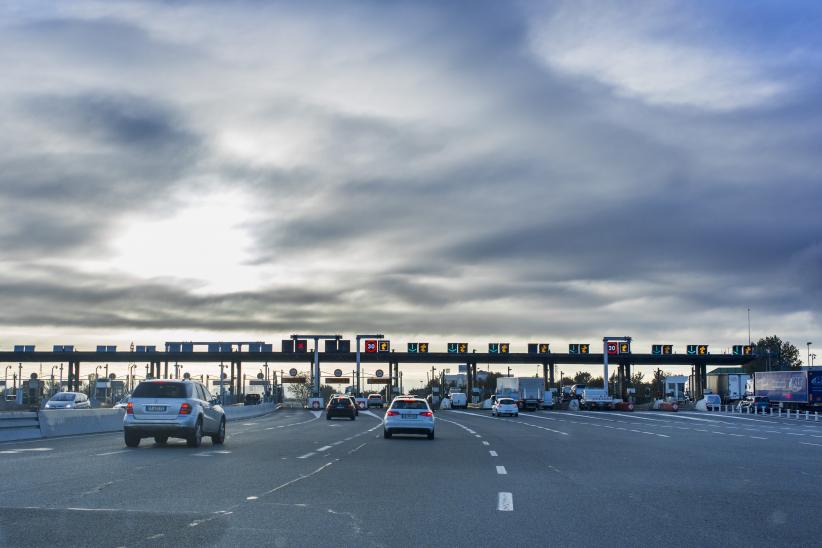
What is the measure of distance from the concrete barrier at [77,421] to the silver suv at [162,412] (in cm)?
771

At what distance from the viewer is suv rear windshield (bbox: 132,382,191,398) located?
24141mm

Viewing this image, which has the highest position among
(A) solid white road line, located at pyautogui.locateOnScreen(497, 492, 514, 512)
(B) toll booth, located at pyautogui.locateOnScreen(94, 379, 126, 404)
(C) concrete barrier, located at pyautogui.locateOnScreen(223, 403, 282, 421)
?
(A) solid white road line, located at pyautogui.locateOnScreen(497, 492, 514, 512)

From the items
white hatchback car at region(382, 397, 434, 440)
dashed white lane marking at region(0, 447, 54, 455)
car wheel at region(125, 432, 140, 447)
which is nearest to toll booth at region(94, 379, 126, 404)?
white hatchback car at region(382, 397, 434, 440)

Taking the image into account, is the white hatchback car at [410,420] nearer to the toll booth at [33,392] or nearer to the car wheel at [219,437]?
the car wheel at [219,437]

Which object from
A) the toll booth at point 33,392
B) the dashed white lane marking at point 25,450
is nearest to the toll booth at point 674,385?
the toll booth at point 33,392

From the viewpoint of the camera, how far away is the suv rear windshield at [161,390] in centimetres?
2414

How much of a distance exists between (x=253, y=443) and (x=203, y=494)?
14.6 m

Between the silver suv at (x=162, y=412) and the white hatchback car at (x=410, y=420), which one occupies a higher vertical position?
the silver suv at (x=162, y=412)

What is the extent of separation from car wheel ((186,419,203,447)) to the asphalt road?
1.39 ft

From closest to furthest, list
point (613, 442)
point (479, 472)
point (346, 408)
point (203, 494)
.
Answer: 1. point (203, 494)
2. point (479, 472)
3. point (613, 442)
4. point (346, 408)

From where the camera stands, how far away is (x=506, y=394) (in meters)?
88.4

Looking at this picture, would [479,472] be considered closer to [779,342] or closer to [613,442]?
[613,442]

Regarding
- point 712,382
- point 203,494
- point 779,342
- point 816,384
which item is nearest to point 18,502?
point 203,494

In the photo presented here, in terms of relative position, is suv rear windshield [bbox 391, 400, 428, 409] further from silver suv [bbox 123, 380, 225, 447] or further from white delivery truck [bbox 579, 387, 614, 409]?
white delivery truck [bbox 579, 387, 614, 409]
